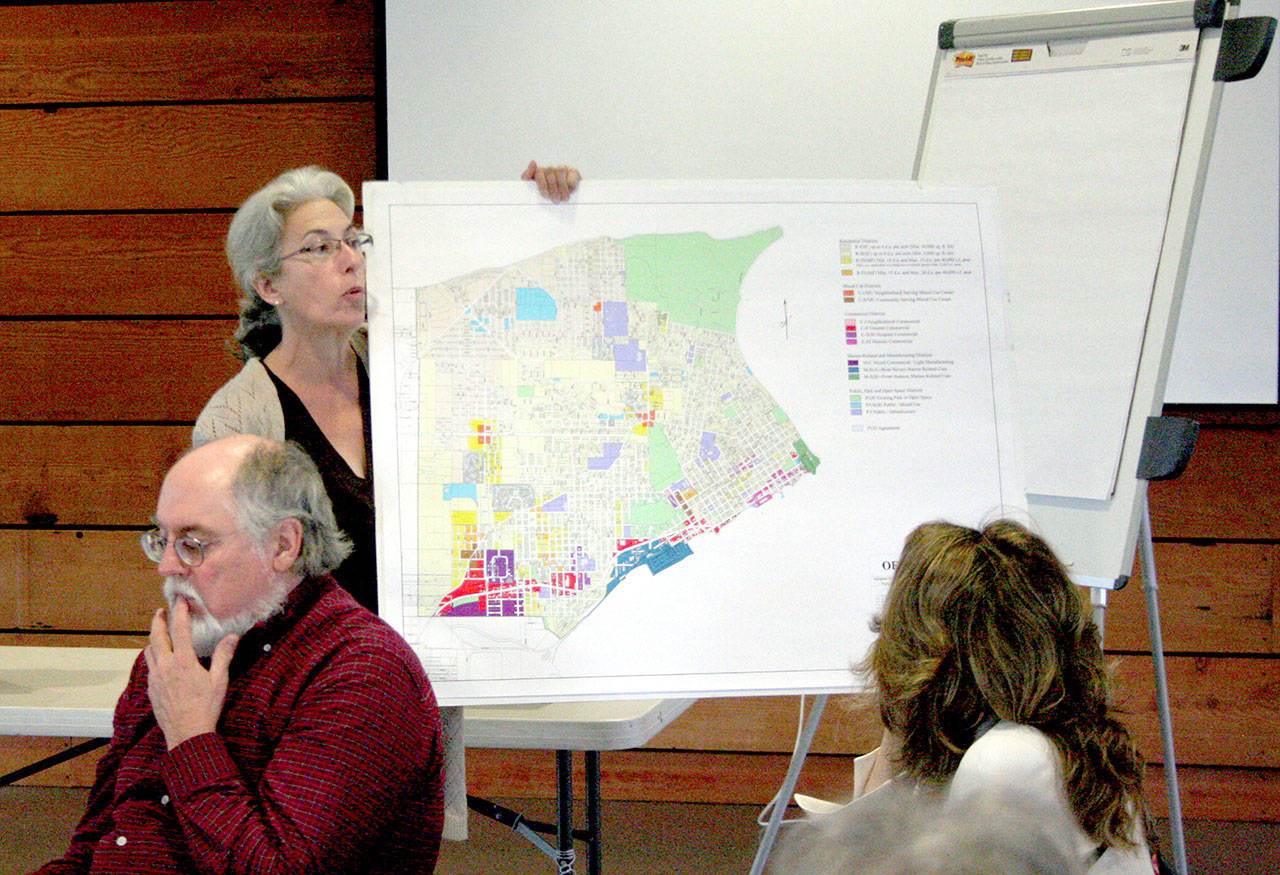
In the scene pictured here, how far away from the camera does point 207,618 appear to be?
55.5 inches

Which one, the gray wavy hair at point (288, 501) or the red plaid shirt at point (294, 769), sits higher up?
the gray wavy hair at point (288, 501)

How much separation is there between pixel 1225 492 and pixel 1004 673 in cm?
207

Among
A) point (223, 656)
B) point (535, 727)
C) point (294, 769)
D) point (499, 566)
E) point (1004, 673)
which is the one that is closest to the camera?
point (1004, 673)

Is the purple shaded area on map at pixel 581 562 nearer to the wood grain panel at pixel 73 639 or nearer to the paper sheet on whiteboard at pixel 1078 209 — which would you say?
the paper sheet on whiteboard at pixel 1078 209

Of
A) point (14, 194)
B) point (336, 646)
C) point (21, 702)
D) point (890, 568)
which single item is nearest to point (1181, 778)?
point (890, 568)

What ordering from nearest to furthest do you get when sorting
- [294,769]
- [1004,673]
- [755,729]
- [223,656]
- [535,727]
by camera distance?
[1004,673] < [294,769] < [223,656] < [535,727] < [755,729]

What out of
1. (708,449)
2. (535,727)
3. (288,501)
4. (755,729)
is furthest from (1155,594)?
(288,501)

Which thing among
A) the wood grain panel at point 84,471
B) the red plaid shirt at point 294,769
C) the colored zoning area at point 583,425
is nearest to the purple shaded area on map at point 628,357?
the colored zoning area at point 583,425

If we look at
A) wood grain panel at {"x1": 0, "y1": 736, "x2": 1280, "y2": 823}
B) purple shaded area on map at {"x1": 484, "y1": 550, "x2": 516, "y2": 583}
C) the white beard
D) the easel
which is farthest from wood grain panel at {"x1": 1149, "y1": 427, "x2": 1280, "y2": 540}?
the white beard

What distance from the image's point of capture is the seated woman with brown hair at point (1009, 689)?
1.12 m

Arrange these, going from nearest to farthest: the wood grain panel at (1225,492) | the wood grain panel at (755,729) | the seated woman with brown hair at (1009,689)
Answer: the seated woman with brown hair at (1009,689), the wood grain panel at (1225,492), the wood grain panel at (755,729)

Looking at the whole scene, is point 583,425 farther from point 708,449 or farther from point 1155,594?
point 1155,594

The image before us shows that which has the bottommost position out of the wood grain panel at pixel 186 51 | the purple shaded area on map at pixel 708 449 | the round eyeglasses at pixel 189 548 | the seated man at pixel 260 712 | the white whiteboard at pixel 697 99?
the seated man at pixel 260 712

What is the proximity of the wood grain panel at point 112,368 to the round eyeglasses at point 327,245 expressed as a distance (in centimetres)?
153
